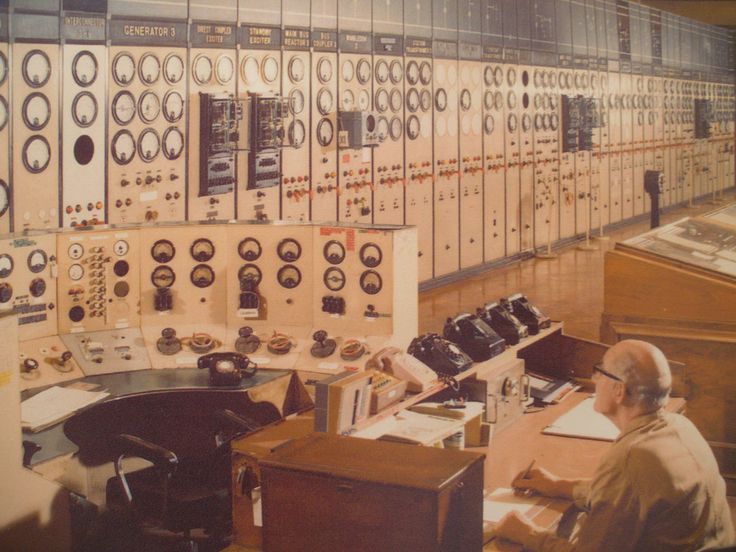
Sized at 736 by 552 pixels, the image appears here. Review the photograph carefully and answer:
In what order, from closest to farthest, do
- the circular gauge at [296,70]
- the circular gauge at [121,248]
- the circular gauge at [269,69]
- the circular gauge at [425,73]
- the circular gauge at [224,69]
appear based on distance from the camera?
the circular gauge at [121,248]
the circular gauge at [224,69]
the circular gauge at [269,69]
the circular gauge at [296,70]
the circular gauge at [425,73]

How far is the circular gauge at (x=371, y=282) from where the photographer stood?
4.40 meters

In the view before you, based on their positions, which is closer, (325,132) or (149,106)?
(149,106)

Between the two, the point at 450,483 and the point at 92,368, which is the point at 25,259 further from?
the point at 450,483

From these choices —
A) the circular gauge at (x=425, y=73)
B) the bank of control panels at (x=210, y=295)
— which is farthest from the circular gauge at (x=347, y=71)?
the bank of control panels at (x=210, y=295)

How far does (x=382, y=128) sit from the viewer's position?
28.2ft

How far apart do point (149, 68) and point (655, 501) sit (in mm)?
4894

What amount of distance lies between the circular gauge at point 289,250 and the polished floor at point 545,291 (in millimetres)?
2990

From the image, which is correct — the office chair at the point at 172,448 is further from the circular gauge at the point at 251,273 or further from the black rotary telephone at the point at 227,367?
the circular gauge at the point at 251,273

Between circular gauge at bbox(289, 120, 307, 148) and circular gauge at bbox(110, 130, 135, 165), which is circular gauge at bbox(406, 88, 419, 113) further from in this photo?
circular gauge at bbox(110, 130, 135, 165)

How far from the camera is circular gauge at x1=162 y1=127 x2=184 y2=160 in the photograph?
6.49 metres

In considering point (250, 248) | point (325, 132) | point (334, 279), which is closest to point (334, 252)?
→ point (334, 279)

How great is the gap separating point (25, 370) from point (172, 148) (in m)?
2.76

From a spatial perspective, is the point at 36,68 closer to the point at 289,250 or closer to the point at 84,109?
the point at 84,109

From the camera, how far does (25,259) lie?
4180mm
